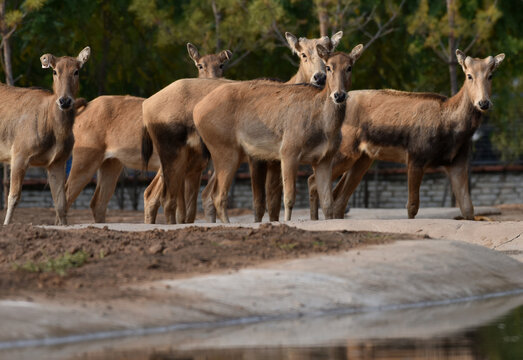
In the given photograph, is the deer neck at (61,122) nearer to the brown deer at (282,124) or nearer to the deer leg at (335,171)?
the brown deer at (282,124)

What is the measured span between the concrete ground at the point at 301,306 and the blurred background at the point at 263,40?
14.0 meters

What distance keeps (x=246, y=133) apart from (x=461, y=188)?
3.30 m

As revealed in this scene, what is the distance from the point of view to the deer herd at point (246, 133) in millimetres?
14883

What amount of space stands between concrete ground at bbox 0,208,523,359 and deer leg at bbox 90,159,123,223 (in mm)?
7787

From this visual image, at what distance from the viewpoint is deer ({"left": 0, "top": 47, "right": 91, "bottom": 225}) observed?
15289mm

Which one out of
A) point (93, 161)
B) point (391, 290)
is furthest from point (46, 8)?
point (391, 290)

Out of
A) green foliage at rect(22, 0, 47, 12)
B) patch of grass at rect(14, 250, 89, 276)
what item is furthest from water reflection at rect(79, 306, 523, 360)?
green foliage at rect(22, 0, 47, 12)

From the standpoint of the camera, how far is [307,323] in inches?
322

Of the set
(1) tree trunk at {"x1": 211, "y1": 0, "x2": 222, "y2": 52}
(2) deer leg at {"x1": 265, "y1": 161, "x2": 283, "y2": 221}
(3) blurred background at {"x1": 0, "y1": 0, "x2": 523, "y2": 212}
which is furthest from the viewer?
(1) tree trunk at {"x1": 211, "y1": 0, "x2": 222, "y2": 52}

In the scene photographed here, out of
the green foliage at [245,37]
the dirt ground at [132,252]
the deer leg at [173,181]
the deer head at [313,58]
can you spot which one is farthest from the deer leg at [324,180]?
the green foliage at [245,37]

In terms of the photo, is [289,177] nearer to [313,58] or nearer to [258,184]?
[258,184]

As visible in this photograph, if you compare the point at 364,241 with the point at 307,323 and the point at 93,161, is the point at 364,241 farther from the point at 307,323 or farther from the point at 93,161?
the point at 93,161

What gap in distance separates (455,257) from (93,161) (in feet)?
26.7

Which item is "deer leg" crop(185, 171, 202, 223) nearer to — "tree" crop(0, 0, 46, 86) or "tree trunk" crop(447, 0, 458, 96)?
"tree" crop(0, 0, 46, 86)
